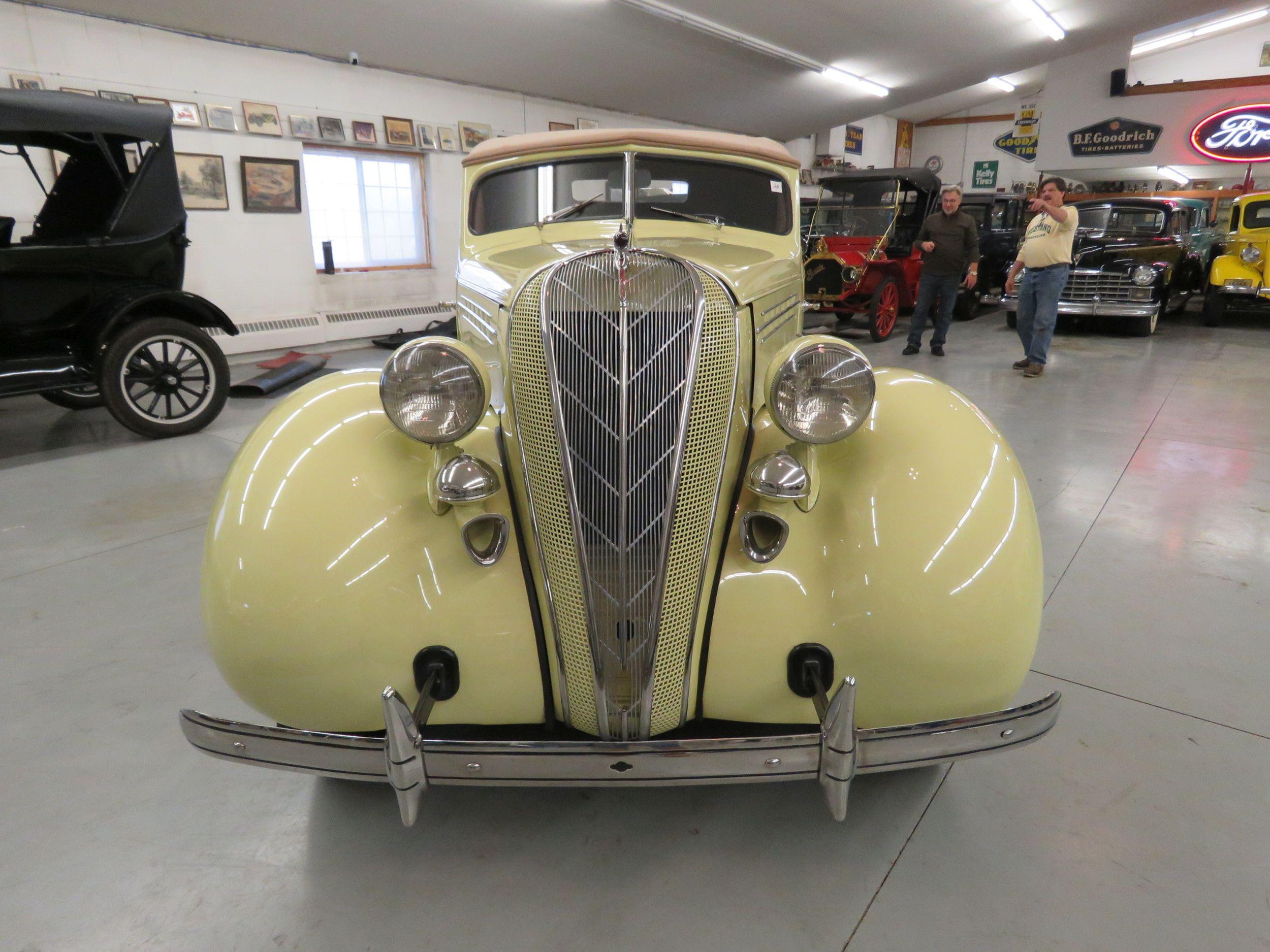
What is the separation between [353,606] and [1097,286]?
9853 mm

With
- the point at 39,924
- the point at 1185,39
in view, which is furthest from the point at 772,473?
the point at 1185,39

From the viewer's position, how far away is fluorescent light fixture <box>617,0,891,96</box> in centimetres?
845

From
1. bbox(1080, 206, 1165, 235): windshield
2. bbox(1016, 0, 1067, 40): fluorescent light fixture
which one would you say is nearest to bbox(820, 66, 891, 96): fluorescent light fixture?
bbox(1016, 0, 1067, 40): fluorescent light fixture

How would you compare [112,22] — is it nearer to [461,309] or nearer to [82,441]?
[82,441]

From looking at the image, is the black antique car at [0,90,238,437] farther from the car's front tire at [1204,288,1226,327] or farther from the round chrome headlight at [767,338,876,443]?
the car's front tire at [1204,288,1226,327]

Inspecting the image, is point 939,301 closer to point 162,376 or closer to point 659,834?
point 162,376

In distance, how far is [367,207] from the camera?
8.94m

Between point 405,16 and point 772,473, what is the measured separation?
786 centimetres

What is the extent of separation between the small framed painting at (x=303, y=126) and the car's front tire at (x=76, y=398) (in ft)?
12.1

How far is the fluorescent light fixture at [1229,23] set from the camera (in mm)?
16156

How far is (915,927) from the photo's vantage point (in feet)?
4.85

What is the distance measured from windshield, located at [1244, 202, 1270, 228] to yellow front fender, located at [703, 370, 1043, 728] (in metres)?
10.2

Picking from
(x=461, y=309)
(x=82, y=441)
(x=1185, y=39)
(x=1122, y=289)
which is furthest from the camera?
(x=1185, y=39)

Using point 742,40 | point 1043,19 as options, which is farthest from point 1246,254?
point 742,40
